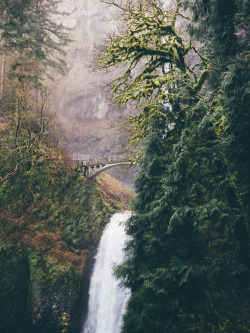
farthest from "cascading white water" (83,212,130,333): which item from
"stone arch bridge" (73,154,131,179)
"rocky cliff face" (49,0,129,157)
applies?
"rocky cliff face" (49,0,129,157)

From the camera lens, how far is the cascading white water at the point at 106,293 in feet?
40.3

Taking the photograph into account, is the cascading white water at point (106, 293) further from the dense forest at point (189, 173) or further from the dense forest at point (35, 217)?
the dense forest at point (189, 173)

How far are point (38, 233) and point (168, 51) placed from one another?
35.6 ft

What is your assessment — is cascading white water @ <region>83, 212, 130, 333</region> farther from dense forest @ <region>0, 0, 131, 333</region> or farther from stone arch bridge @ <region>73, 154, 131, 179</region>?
stone arch bridge @ <region>73, 154, 131, 179</region>

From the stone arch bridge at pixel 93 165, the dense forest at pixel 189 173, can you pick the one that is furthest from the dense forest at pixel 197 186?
the stone arch bridge at pixel 93 165

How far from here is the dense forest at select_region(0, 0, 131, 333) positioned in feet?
36.0

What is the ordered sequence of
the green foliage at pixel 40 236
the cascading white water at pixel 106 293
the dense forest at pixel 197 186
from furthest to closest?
the cascading white water at pixel 106 293 → the green foliage at pixel 40 236 → the dense forest at pixel 197 186

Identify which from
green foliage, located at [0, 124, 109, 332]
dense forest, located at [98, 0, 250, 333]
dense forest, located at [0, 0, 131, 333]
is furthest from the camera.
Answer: green foliage, located at [0, 124, 109, 332]

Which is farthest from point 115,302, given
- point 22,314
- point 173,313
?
point 173,313

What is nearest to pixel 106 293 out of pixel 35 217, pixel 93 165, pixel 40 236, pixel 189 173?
pixel 40 236

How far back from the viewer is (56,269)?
40.0 ft

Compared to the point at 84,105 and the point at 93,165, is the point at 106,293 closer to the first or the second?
the point at 93,165

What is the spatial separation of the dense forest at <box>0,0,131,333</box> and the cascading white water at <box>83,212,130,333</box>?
541 mm

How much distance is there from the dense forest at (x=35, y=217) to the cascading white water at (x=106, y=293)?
Result: 54 cm
